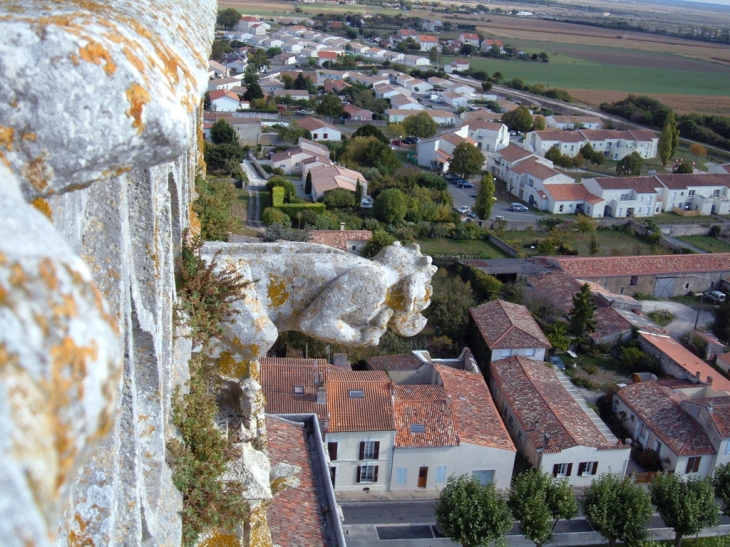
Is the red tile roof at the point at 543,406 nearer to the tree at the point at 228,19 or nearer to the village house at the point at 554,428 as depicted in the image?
the village house at the point at 554,428

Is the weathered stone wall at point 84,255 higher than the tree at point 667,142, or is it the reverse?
the weathered stone wall at point 84,255

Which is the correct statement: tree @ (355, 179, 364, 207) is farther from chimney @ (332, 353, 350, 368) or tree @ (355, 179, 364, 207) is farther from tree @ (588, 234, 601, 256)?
chimney @ (332, 353, 350, 368)

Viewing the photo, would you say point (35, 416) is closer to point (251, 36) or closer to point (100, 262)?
point (100, 262)

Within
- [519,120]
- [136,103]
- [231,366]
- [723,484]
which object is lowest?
[723,484]

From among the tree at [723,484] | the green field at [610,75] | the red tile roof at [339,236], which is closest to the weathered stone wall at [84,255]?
the tree at [723,484]

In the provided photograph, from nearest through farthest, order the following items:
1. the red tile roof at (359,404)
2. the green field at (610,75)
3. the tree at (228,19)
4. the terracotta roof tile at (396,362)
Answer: the red tile roof at (359,404) → the terracotta roof tile at (396,362) → the green field at (610,75) → the tree at (228,19)

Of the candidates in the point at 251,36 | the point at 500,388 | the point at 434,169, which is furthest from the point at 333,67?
the point at 500,388

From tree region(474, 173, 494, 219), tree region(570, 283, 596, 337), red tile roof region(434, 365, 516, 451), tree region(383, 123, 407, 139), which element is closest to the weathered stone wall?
red tile roof region(434, 365, 516, 451)

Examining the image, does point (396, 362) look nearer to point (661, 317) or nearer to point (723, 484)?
point (723, 484)

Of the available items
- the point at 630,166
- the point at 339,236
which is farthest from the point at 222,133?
the point at 630,166
